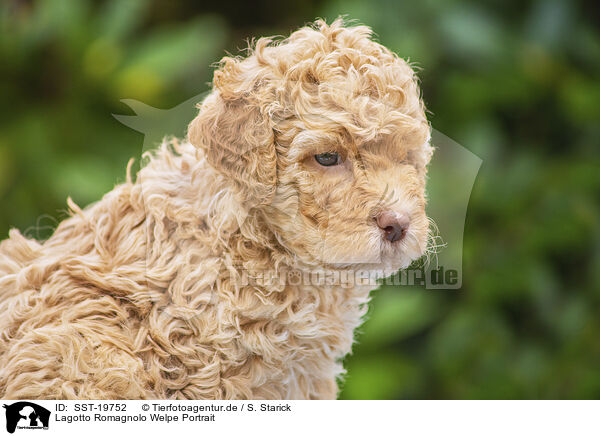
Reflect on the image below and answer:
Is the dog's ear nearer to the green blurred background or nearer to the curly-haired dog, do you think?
the curly-haired dog

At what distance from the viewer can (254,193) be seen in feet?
2.86

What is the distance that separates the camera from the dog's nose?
0.83 meters

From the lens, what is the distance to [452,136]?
42.6 inches

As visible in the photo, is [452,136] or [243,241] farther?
[452,136]

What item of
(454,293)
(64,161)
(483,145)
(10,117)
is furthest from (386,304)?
(10,117)
